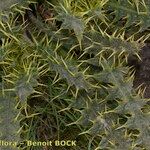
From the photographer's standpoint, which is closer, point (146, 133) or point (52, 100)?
point (146, 133)

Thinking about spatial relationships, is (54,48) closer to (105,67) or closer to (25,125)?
(105,67)

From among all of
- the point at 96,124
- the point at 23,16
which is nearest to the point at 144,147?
the point at 96,124

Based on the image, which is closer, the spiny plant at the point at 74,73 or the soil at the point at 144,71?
the spiny plant at the point at 74,73

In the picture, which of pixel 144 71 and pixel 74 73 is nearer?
pixel 74 73

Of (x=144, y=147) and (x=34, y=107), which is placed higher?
(x=34, y=107)

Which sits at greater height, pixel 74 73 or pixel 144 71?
pixel 74 73

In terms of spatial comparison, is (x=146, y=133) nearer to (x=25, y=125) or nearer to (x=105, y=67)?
(x=105, y=67)

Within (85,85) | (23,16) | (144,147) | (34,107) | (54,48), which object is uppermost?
(23,16)

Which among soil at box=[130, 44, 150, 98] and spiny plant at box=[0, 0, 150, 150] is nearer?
spiny plant at box=[0, 0, 150, 150]
